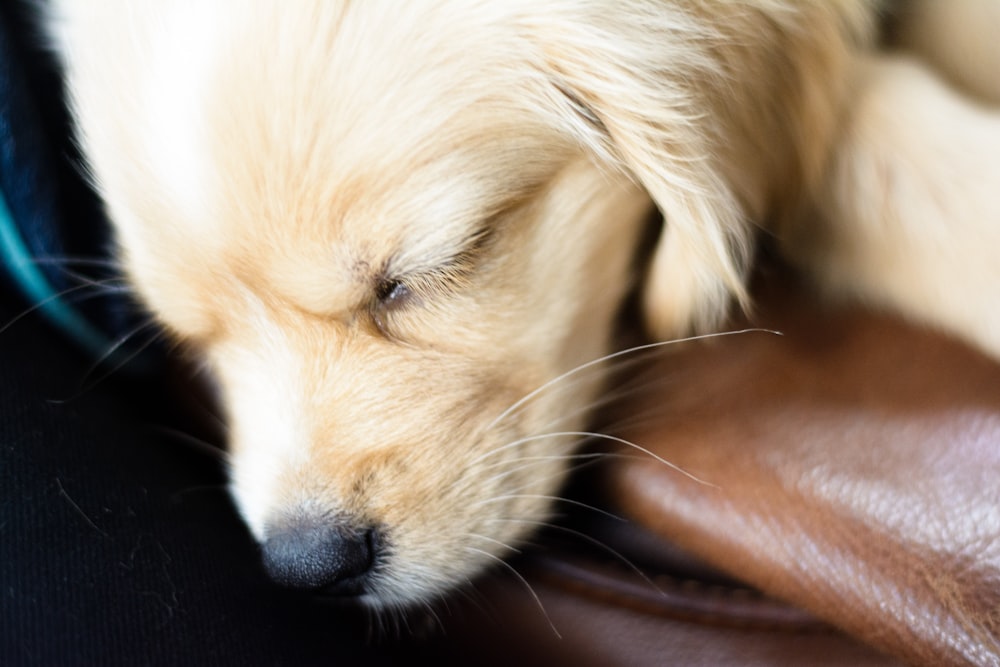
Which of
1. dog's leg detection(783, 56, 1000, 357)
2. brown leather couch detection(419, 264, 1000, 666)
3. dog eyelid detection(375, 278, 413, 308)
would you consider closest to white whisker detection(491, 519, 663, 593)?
brown leather couch detection(419, 264, 1000, 666)

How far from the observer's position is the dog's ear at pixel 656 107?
817 millimetres

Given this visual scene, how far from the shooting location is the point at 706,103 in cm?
84

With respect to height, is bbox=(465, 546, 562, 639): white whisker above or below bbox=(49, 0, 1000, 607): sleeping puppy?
below

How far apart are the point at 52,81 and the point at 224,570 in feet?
2.45

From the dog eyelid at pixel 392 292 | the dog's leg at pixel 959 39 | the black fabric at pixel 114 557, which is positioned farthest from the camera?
the dog's leg at pixel 959 39

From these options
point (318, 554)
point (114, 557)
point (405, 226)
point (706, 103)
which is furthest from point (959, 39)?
point (114, 557)

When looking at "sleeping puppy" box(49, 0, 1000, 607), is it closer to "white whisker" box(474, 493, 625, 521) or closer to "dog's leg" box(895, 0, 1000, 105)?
"white whisker" box(474, 493, 625, 521)

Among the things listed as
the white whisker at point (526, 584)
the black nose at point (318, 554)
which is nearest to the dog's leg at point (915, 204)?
the white whisker at point (526, 584)

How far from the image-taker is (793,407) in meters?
0.89

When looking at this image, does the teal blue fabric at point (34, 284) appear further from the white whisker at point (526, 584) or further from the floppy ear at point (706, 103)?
the floppy ear at point (706, 103)

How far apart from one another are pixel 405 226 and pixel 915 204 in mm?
556

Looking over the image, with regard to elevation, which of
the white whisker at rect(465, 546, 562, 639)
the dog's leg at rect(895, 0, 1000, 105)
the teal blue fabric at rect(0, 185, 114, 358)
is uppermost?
the dog's leg at rect(895, 0, 1000, 105)

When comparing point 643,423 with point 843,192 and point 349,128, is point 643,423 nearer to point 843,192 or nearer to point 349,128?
point 843,192

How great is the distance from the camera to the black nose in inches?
34.5
